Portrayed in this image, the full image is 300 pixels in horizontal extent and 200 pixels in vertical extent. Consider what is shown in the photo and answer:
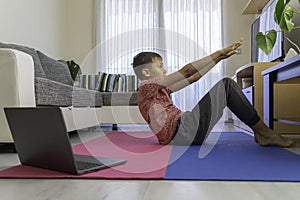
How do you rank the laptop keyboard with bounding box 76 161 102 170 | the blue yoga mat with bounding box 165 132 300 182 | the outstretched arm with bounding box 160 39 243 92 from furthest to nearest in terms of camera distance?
the outstretched arm with bounding box 160 39 243 92 → the laptop keyboard with bounding box 76 161 102 170 → the blue yoga mat with bounding box 165 132 300 182

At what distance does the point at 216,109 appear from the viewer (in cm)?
203

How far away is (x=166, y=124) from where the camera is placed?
2066 millimetres

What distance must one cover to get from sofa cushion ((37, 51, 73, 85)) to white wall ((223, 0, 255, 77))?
8.01ft

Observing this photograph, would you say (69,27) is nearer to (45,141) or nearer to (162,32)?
(162,32)

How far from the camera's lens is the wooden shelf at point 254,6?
4.37 metres

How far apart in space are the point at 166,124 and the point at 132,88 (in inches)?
91.1

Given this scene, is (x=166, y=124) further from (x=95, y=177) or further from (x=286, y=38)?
(x=286, y=38)

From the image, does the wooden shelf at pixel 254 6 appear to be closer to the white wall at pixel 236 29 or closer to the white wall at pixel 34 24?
the white wall at pixel 236 29

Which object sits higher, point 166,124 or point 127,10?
point 127,10

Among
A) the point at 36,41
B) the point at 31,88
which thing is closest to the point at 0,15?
the point at 36,41

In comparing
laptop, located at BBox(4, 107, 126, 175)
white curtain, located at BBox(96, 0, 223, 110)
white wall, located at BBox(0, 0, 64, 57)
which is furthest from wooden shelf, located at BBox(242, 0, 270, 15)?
laptop, located at BBox(4, 107, 126, 175)

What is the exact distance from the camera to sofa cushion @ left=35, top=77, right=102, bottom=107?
222cm

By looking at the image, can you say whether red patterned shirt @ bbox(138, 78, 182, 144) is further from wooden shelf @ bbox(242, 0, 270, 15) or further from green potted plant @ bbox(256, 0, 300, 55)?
wooden shelf @ bbox(242, 0, 270, 15)

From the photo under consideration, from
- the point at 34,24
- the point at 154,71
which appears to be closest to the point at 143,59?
the point at 154,71
